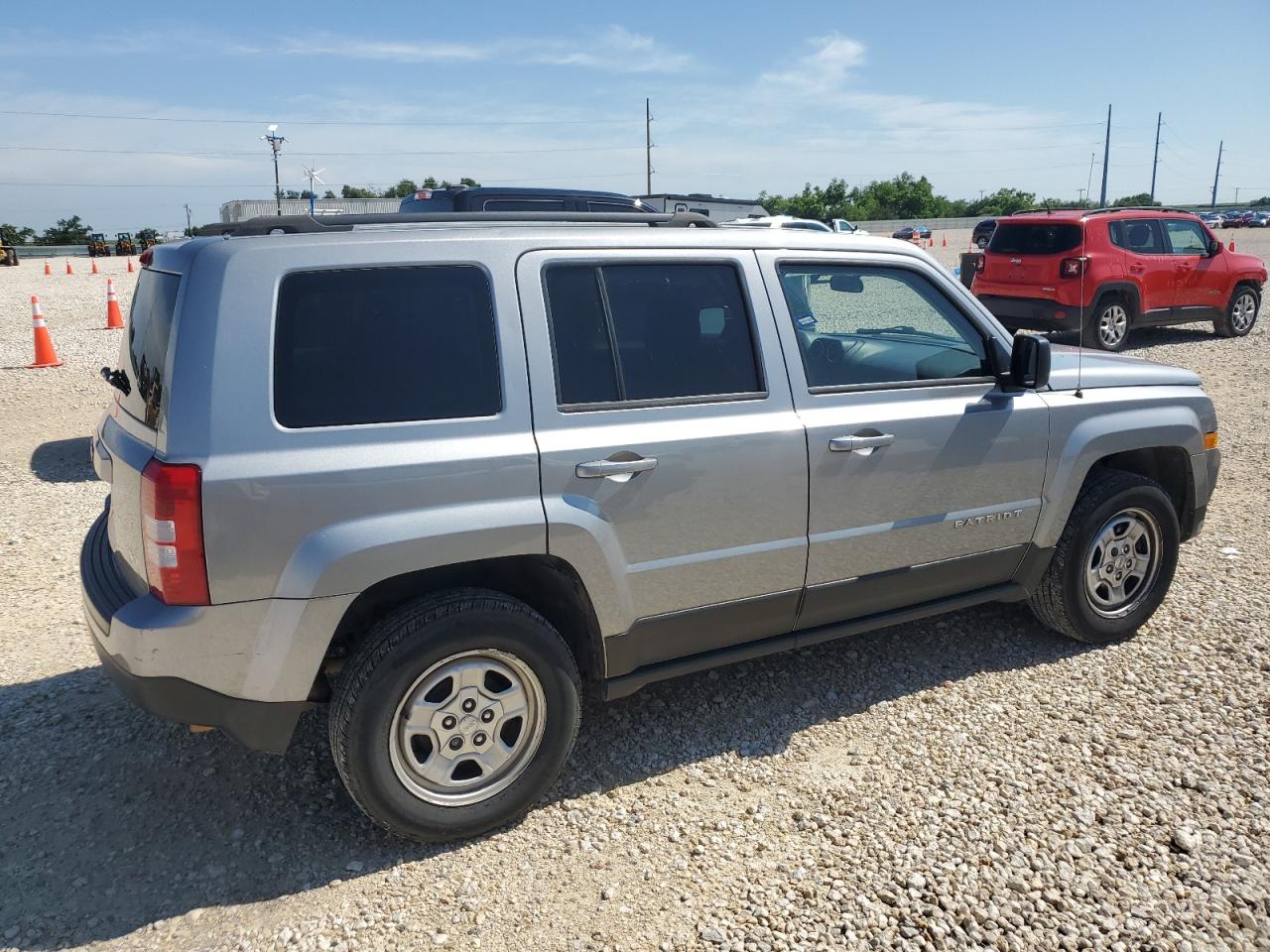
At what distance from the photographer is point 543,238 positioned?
315 cm

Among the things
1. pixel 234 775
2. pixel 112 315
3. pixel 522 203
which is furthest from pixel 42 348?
pixel 234 775

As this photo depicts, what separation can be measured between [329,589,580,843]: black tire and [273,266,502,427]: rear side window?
620 millimetres

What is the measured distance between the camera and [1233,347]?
Result: 1325 centimetres

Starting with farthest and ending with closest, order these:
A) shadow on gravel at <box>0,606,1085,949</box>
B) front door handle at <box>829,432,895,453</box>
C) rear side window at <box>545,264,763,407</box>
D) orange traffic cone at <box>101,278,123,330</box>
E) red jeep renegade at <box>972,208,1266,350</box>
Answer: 1. orange traffic cone at <box>101,278,123,330</box>
2. red jeep renegade at <box>972,208,1266,350</box>
3. front door handle at <box>829,432,895,453</box>
4. rear side window at <box>545,264,763,407</box>
5. shadow on gravel at <box>0,606,1085,949</box>

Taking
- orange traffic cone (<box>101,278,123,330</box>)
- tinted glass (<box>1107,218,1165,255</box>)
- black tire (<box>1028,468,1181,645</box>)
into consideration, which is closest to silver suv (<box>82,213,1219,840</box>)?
black tire (<box>1028,468,1181,645</box>)

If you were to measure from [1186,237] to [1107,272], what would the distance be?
81.4 inches

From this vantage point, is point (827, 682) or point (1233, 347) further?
point (1233, 347)

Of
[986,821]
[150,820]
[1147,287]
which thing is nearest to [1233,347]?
[1147,287]

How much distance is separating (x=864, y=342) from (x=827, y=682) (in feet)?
4.92

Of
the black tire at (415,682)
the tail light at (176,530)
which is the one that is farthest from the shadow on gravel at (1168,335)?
the tail light at (176,530)

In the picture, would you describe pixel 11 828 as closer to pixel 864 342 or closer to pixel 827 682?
pixel 827 682

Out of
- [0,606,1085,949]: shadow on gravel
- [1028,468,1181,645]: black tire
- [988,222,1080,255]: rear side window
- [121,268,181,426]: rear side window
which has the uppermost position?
[988,222,1080,255]: rear side window

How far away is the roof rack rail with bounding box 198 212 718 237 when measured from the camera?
2.97 metres

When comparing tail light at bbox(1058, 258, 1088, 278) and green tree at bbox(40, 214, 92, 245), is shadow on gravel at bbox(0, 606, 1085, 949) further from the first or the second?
green tree at bbox(40, 214, 92, 245)
